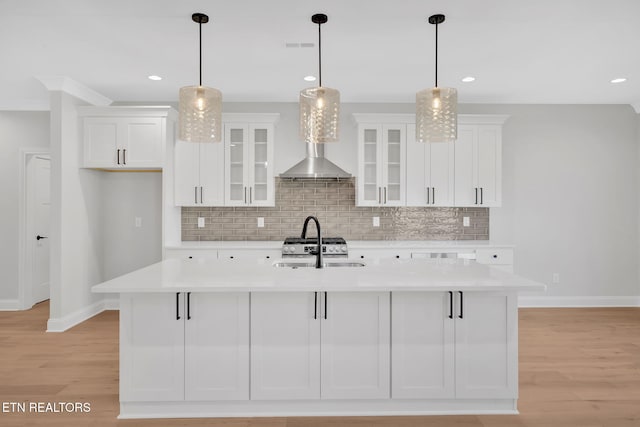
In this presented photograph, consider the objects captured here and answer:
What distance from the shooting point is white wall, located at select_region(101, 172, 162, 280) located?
16.5 ft

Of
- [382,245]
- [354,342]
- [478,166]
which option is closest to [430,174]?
[478,166]

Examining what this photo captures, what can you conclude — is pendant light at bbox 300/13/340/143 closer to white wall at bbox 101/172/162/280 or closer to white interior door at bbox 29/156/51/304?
white wall at bbox 101/172/162/280

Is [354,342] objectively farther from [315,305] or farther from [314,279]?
[314,279]

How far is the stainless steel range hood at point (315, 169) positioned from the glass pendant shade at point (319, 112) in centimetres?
191

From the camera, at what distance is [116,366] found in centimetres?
319

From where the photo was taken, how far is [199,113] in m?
2.58

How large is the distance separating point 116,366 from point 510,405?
115 inches

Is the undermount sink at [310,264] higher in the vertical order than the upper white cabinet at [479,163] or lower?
lower

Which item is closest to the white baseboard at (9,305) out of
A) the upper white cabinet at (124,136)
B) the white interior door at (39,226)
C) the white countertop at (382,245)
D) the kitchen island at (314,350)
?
the white interior door at (39,226)

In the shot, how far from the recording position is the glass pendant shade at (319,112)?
2.58m

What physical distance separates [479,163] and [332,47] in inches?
97.7

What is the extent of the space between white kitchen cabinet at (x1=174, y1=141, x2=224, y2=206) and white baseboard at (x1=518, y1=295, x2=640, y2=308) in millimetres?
4103

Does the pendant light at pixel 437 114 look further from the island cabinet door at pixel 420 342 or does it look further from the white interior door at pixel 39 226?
the white interior door at pixel 39 226

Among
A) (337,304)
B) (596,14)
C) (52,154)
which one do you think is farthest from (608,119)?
(52,154)
